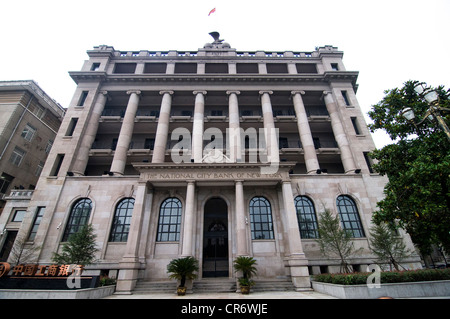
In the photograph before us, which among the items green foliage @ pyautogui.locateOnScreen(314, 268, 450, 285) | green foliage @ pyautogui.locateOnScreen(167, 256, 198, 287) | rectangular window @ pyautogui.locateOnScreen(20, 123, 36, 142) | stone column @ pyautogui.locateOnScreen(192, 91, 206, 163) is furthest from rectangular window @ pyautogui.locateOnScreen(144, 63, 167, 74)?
green foliage @ pyautogui.locateOnScreen(314, 268, 450, 285)

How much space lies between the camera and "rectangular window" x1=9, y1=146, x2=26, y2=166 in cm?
3064

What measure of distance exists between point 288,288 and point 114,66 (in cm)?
3432

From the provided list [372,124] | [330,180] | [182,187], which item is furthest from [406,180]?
[182,187]

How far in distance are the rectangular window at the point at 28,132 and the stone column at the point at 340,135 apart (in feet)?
147

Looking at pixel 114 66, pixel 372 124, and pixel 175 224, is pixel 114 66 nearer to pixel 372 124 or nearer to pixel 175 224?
pixel 175 224

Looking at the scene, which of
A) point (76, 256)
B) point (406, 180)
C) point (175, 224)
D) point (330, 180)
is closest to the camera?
point (406, 180)

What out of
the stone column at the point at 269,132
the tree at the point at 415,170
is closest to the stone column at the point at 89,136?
the stone column at the point at 269,132

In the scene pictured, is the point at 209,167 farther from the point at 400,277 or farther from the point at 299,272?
the point at 400,277

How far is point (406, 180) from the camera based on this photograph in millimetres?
13617

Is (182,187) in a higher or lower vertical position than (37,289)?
higher

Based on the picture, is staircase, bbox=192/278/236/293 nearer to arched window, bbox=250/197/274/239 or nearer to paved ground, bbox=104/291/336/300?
paved ground, bbox=104/291/336/300

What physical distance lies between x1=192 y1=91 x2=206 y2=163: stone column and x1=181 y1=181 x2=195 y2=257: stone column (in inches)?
175

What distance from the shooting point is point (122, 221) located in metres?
20.9

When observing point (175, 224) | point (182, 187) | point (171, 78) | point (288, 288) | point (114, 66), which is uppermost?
point (114, 66)
